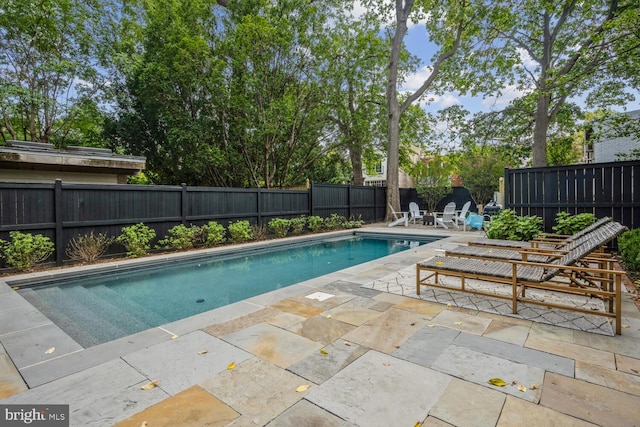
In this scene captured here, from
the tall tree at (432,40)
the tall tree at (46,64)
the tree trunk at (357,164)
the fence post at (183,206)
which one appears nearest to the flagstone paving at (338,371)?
the fence post at (183,206)

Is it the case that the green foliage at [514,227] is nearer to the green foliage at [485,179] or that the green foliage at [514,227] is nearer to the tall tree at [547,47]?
the tall tree at [547,47]

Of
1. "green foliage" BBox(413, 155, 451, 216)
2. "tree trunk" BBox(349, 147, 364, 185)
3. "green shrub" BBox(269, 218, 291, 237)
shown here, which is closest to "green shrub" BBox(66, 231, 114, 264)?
"green shrub" BBox(269, 218, 291, 237)

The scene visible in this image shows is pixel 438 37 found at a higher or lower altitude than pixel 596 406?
higher

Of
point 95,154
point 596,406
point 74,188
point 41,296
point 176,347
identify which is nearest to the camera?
point 596,406

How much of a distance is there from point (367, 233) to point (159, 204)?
662 cm

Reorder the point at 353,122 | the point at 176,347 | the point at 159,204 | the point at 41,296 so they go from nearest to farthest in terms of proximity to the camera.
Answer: the point at 176,347, the point at 41,296, the point at 159,204, the point at 353,122

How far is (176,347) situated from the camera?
2443 mm

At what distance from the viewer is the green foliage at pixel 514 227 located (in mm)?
6668

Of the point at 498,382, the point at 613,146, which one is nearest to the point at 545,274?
the point at 498,382

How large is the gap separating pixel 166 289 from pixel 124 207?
2.91m

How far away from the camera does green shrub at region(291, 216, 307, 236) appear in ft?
33.8

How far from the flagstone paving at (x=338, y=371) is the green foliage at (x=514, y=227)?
3.79m

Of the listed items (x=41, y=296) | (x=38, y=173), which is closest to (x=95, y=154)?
(x=38, y=173)

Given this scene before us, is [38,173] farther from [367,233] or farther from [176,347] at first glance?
[367,233]
